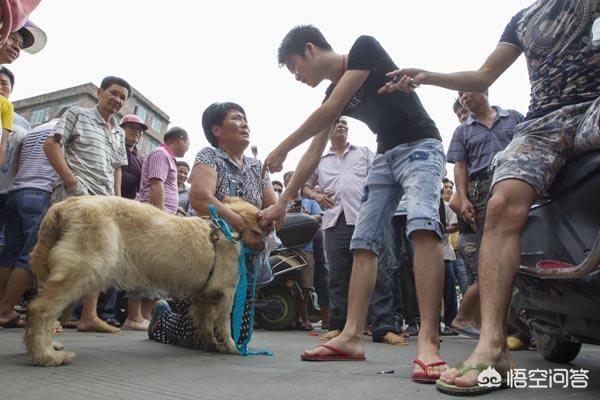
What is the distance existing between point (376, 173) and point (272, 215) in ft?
2.54

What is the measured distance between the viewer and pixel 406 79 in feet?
7.62

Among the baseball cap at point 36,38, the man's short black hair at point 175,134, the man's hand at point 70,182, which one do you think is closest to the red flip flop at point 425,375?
the baseball cap at point 36,38

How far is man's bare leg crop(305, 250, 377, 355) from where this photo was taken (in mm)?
2562

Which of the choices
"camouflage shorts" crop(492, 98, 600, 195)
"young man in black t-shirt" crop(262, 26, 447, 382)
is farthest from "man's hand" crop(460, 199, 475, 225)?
"camouflage shorts" crop(492, 98, 600, 195)

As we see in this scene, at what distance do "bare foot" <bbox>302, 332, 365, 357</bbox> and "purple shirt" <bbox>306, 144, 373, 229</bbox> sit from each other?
6.85 feet

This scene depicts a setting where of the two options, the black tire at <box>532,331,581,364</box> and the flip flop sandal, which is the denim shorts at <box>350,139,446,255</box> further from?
the black tire at <box>532,331,581,364</box>

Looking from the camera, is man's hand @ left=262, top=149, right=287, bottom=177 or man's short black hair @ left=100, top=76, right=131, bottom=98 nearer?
man's hand @ left=262, top=149, right=287, bottom=177

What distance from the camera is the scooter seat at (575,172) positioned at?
167 centimetres

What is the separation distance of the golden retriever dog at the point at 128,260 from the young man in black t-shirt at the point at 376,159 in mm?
658

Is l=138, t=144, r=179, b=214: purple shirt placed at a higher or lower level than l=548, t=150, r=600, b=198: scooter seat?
higher

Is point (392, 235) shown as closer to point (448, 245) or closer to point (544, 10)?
point (448, 245)

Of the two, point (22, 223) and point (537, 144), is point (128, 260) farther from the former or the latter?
point (537, 144)

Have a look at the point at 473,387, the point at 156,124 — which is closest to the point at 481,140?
the point at 473,387

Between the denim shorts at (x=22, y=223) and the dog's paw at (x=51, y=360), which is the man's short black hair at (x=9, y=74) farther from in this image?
the dog's paw at (x=51, y=360)
